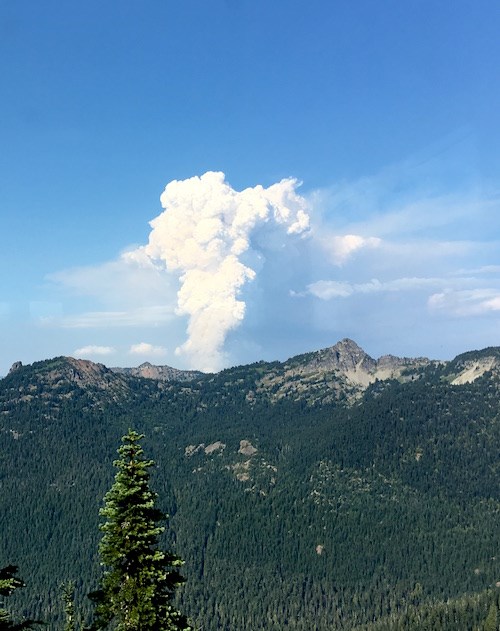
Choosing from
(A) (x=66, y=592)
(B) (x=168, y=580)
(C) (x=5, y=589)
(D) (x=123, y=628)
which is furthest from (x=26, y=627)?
(A) (x=66, y=592)

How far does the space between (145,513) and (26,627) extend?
9018 millimetres

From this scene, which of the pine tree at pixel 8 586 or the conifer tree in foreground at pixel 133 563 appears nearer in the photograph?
the pine tree at pixel 8 586

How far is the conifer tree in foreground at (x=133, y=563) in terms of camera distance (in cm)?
3778

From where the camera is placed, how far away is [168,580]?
39250 mm

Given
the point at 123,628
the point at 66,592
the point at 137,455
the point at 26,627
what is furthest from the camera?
the point at 66,592

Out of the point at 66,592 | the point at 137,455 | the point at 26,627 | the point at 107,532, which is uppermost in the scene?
the point at 137,455

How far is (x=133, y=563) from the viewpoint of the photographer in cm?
3866

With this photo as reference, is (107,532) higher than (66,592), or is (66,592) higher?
(107,532)

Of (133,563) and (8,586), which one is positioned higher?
(8,586)

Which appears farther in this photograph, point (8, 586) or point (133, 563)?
point (133, 563)

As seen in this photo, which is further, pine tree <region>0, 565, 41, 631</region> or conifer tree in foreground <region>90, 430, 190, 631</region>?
conifer tree in foreground <region>90, 430, 190, 631</region>

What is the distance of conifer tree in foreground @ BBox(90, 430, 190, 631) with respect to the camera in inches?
1487

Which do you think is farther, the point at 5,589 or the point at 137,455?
the point at 137,455

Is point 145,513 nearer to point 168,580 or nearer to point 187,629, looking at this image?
point 168,580
